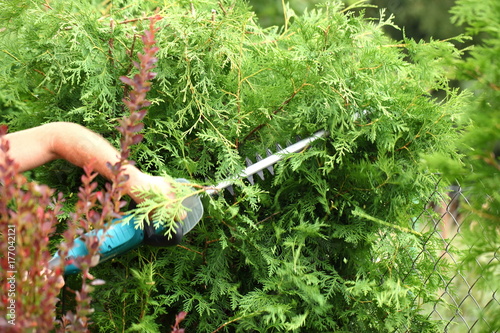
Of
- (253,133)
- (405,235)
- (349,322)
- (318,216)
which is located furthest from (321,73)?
(349,322)

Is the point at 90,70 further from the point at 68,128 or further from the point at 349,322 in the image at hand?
the point at 349,322

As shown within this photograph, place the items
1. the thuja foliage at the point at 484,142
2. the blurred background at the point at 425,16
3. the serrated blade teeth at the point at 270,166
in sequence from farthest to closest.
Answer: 1. the blurred background at the point at 425,16
2. the serrated blade teeth at the point at 270,166
3. the thuja foliage at the point at 484,142

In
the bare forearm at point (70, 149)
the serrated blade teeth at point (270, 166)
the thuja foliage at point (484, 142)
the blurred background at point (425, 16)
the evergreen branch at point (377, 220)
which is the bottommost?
the blurred background at point (425, 16)

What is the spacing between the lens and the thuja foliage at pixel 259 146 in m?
2.37

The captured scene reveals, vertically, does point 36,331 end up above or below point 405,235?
above

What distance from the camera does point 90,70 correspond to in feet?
7.47

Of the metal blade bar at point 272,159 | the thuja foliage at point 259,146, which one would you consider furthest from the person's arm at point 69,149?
the metal blade bar at point 272,159

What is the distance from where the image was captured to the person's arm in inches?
81.1

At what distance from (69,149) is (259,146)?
2.89ft

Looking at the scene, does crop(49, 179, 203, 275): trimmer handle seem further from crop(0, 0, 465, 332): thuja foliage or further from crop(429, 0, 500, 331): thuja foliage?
crop(429, 0, 500, 331): thuja foliage

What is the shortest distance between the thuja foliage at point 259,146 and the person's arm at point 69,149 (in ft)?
0.81

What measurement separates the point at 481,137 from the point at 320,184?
1083 mm

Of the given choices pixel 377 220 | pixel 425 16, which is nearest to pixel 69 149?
pixel 377 220

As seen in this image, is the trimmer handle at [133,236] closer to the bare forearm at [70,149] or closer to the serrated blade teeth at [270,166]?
the bare forearm at [70,149]
